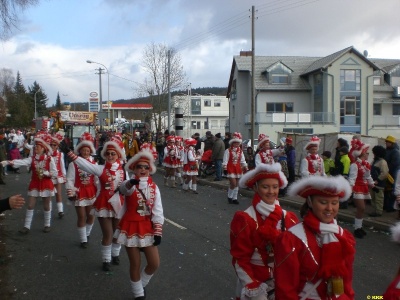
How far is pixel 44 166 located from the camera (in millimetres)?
9914

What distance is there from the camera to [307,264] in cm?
313

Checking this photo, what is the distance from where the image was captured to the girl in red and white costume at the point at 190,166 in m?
16.2

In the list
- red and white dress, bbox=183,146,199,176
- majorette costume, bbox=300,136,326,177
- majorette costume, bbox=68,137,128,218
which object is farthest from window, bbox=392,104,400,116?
majorette costume, bbox=68,137,128,218

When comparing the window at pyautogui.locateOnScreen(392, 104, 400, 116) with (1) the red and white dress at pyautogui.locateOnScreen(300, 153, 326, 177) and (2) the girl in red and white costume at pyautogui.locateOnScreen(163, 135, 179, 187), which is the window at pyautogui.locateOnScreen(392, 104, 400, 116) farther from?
(1) the red and white dress at pyautogui.locateOnScreen(300, 153, 326, 177)

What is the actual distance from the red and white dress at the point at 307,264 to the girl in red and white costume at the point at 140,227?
8.90ft

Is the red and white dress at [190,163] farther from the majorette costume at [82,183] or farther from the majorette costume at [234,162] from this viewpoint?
the majorette costume at [82,183]

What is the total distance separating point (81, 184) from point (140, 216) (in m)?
3.25

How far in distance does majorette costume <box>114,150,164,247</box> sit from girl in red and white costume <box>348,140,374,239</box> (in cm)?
517

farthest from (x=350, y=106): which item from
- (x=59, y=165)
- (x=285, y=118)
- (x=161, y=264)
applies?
(x=161, y=264)

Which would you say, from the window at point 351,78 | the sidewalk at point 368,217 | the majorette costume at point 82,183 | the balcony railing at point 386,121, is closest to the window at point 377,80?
the balcony railing at point 386,121

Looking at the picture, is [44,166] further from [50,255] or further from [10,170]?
[10,170]

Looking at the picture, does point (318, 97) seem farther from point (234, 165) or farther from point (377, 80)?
point (234, 165)

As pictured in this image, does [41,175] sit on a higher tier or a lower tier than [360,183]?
higher

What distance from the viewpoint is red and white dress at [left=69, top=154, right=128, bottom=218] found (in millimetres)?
7051
